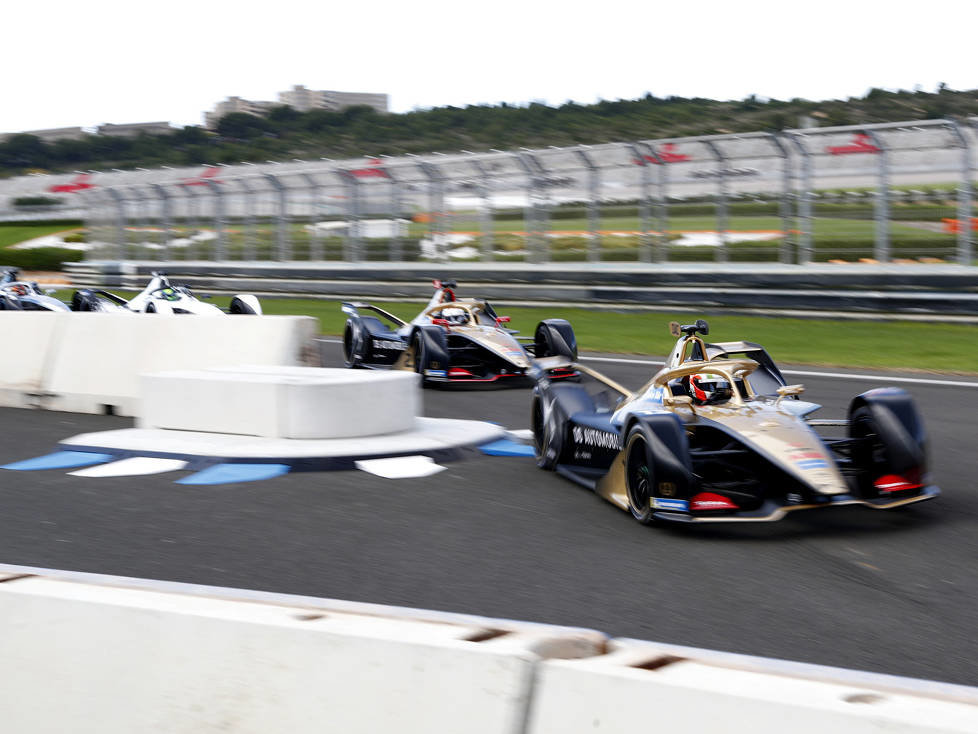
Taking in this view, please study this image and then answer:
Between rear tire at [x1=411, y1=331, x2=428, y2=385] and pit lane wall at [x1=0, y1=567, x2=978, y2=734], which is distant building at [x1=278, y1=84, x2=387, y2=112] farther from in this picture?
pit lane wall at [x1=0, y1=567, x2=978, y2=734]

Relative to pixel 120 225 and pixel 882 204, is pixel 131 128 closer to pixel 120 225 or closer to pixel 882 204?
pixel 120 225

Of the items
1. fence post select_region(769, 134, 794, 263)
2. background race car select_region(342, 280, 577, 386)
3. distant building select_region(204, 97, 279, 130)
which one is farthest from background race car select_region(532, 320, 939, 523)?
distant building select_region(204, 97, 279, 130)

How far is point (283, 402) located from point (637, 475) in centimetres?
312

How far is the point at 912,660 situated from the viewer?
4113mm

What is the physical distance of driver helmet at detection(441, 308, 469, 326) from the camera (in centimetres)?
1348

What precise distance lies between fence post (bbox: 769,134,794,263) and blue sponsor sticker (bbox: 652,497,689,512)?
1494 cm

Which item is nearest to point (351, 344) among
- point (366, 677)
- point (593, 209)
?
point (593, 209)

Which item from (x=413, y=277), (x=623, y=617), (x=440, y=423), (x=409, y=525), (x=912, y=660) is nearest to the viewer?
(x=912, y=660)

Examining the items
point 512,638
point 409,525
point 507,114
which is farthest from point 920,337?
point 507,114

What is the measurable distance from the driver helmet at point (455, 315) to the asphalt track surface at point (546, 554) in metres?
5.48

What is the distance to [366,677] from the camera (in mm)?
2631

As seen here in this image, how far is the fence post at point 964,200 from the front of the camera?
17688 millimetres

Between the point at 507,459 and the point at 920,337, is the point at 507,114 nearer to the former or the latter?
the point at 920,337

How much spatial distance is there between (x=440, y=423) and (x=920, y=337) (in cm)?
903
